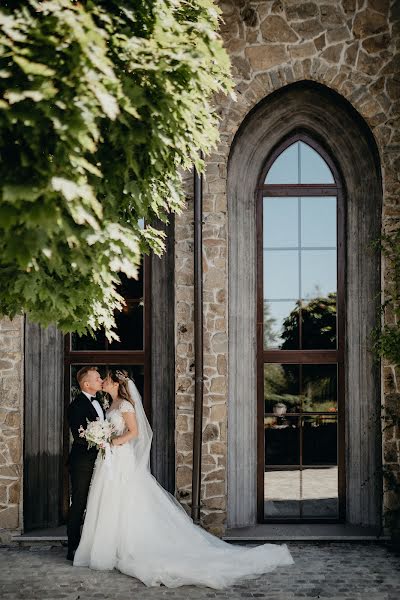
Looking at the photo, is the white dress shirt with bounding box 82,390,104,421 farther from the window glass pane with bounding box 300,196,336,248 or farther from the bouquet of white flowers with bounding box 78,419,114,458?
the window glass pane with bounding box 300,196,336,248

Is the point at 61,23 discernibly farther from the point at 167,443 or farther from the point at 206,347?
the point at 167,443

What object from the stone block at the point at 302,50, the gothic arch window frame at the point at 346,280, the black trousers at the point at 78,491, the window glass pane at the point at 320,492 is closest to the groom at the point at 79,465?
the black trousers at the point at 78,491

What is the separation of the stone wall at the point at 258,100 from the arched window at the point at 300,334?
2.10 ft

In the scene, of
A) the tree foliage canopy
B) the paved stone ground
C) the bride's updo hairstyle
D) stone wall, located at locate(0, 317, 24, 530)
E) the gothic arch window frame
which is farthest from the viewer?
the gothic arch window frame

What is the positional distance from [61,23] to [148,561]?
15.0 feet

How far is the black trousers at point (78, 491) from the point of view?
259 inches

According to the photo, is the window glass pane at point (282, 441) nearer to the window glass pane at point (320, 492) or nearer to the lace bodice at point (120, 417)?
the window glass pane at point (320, 492)

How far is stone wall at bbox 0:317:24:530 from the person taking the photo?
23.6ft

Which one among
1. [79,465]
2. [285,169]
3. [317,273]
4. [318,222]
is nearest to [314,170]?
[285,169]

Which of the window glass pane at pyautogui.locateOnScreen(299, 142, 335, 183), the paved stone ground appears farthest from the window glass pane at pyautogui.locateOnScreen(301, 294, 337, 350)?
the paved stone ground

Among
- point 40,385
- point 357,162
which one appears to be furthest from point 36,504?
point 357,162

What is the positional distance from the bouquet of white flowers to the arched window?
76.0 inches

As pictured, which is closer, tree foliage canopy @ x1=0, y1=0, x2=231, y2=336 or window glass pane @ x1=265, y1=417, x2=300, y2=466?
tree foliage canopy @ x1=0, y1=0, x2=231, y2=336

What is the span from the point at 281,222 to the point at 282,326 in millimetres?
1200
